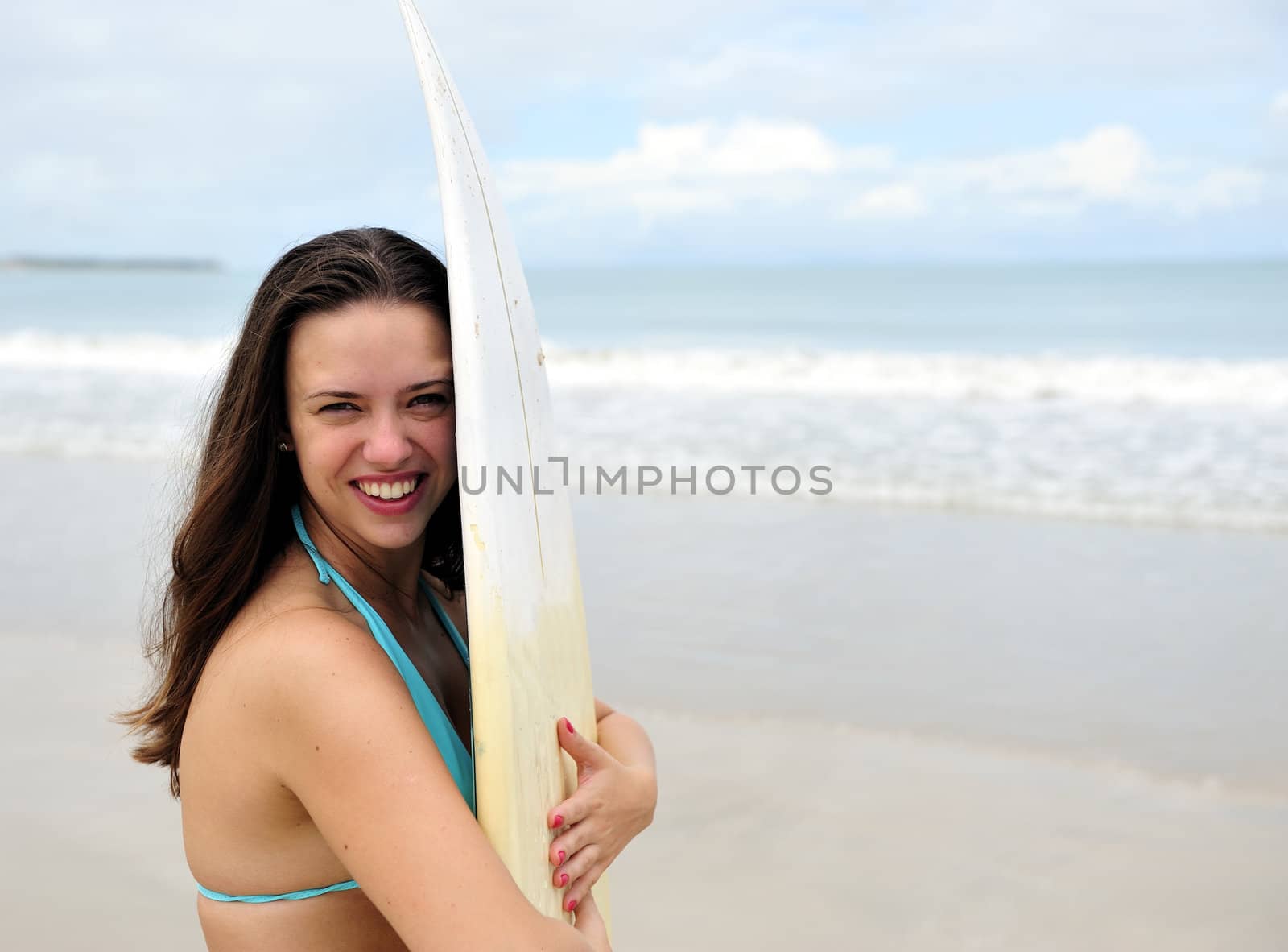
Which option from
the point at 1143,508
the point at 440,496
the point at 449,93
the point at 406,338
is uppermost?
the point at 449,93

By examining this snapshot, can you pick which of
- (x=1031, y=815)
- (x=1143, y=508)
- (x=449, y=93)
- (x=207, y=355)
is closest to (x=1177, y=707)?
(x=1031, y=815)

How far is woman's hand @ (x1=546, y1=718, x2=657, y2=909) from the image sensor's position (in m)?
1.56

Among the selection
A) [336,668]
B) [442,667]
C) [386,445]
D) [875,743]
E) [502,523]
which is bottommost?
[875,743]

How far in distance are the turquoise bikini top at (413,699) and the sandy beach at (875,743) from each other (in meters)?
1.47

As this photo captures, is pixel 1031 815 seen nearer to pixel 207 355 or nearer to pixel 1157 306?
pixel 207 355

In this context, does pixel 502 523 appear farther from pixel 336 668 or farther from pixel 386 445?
pixel 336 668

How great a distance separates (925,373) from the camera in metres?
13.7

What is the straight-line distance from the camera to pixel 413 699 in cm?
143

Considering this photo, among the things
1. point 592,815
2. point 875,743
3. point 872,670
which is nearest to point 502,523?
point 592,815

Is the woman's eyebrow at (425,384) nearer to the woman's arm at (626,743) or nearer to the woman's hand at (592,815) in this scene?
the woman's hand at (592,815)

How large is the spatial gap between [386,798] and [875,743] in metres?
2.84

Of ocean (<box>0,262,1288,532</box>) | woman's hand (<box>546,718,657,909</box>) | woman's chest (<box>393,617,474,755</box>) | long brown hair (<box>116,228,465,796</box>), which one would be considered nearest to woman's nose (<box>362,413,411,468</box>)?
long brown hair (<box>116,228,465,796</box>)

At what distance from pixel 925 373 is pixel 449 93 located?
12603mm

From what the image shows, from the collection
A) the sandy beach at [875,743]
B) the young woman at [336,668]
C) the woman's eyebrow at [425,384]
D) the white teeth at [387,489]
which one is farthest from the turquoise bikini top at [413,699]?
the sandy beach at [875,743]
